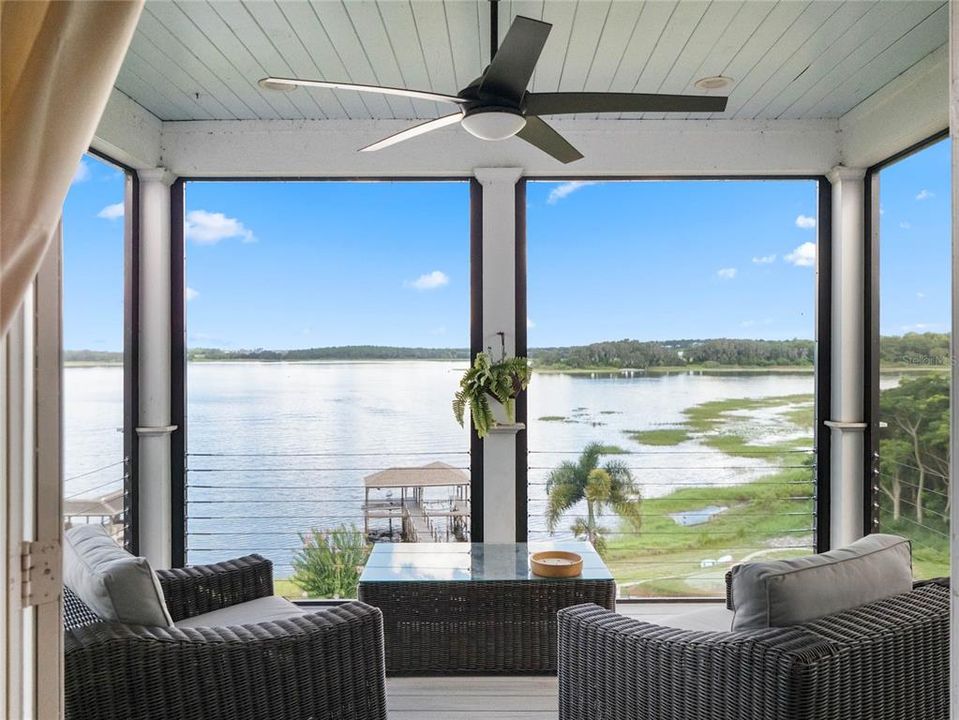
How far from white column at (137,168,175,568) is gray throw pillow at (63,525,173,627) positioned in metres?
1.90

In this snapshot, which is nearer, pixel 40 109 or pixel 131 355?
pixel 40 109

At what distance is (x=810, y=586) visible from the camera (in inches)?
75.2

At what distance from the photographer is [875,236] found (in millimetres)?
3865

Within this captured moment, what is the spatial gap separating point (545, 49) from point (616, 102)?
92 centimetres

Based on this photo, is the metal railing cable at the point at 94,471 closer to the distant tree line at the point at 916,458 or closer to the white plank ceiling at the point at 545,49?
the white plank ceiling at the point at 545,49

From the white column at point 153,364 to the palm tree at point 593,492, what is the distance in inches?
86.9

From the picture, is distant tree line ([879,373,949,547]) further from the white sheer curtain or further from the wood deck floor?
the white sheer curtain

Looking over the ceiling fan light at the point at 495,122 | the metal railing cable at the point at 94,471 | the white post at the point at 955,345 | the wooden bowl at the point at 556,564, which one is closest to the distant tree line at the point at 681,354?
the wooden bowl at the point at 556,564

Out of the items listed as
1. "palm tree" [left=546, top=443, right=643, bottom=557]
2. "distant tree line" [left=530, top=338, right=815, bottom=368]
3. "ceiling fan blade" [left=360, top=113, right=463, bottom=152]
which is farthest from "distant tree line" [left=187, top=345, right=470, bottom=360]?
"ceiling fan blade" [left=360, top=113, right=463, bottom=152]

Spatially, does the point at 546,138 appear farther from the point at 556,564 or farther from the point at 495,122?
the point at 556,564

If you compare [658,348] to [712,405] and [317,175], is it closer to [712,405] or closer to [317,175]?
[712,405]

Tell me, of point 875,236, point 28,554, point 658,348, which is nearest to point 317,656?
point 28,554

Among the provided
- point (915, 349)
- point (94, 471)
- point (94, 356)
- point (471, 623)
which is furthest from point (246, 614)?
point (915, 349)

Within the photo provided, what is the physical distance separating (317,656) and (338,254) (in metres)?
2.54
